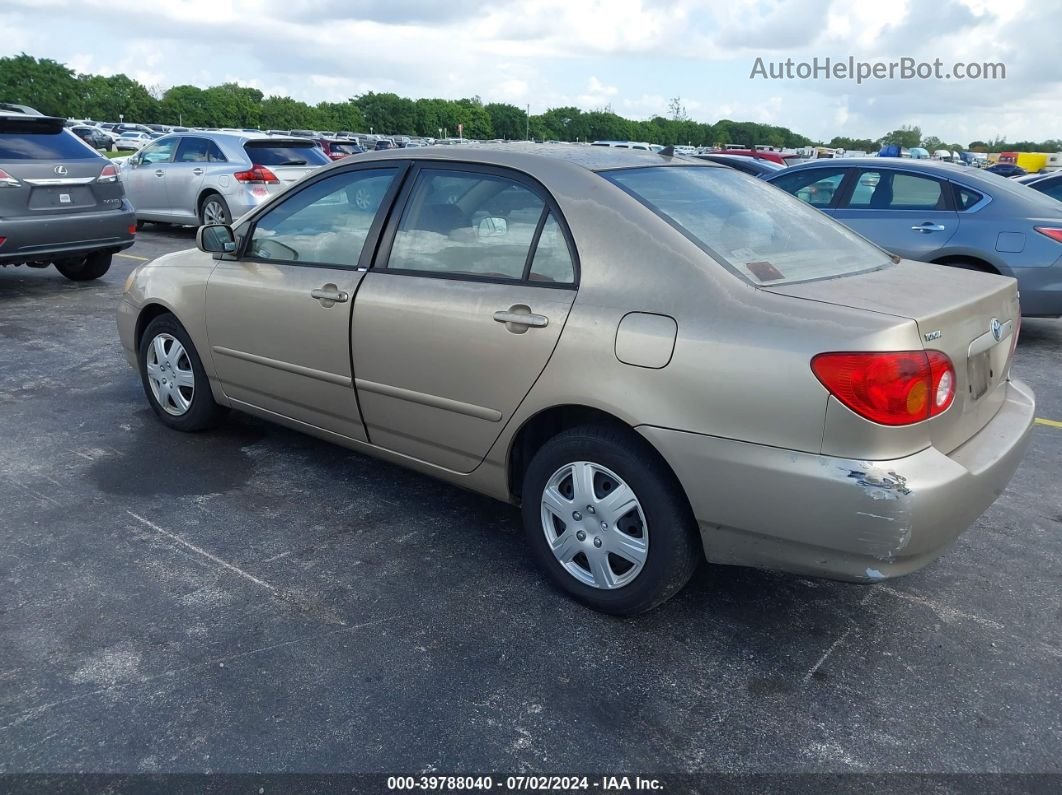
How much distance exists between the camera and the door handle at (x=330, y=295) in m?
3.76

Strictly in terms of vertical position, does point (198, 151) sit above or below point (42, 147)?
below

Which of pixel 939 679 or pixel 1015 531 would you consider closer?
pixel 939 679

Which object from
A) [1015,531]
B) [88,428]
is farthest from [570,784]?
[88,428]

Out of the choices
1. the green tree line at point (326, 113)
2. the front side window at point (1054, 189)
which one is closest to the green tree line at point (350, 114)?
the green tree line at point (326, 113)

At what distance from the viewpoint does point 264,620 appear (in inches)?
122

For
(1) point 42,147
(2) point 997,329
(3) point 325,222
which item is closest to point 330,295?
(3) point 325,222

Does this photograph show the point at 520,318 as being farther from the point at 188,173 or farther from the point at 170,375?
the point at 188,173

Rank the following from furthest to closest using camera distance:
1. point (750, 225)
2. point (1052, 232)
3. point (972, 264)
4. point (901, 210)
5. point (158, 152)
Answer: point (158, 152) < point (901, 210) < point (972, 264) < point (1052, 232) < point (750, 225)

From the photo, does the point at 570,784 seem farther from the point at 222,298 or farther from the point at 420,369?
the point at 222,298

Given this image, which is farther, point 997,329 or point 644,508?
point 997,329

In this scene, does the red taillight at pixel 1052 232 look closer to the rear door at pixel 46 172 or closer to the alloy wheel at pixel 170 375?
the alloy wheel at pixel 170 375

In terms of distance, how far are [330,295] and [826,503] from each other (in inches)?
87.8

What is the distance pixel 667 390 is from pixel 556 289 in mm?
594

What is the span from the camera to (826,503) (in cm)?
256
